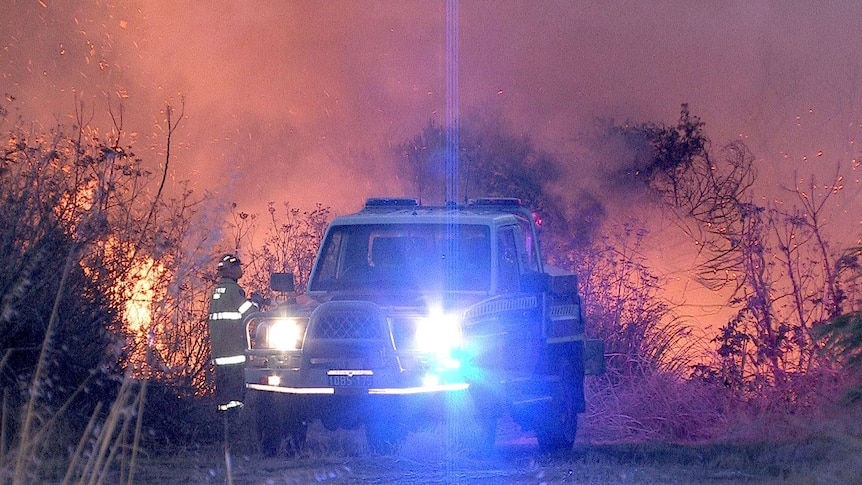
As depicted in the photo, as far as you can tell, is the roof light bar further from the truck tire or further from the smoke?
the smoke

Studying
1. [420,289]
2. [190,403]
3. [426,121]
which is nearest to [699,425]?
[420,289]

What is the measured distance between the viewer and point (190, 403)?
33.7ft

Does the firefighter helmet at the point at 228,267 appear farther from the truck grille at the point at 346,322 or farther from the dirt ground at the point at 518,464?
the truck grille at the point at 346,322

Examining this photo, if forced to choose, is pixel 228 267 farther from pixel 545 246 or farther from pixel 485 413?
pixel 545 246

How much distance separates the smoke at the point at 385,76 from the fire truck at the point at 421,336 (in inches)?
296

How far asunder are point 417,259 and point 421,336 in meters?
1.59

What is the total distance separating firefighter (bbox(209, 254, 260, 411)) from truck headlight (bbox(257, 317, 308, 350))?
4.43 ft

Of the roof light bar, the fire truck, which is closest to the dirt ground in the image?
the fire truck

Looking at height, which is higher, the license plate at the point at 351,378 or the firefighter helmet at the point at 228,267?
the firefighter helmet at the point at 228,267

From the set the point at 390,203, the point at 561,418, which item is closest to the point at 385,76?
the point at 390,203

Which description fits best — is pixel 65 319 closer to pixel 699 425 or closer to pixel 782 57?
pixel 699 425

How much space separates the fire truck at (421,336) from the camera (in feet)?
28.7

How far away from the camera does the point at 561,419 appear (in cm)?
1012

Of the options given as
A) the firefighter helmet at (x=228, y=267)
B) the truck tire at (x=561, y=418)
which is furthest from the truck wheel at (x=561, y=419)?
the firefighter helmet at (x=228, y=267)
